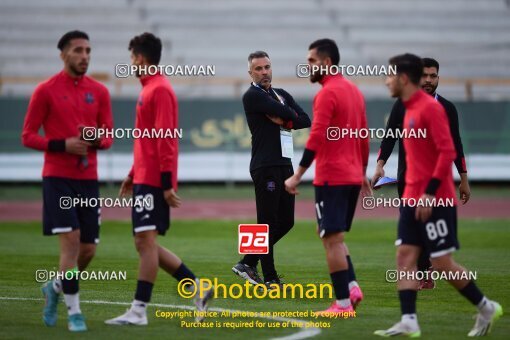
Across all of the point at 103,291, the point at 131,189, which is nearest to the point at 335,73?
the point at 131,189

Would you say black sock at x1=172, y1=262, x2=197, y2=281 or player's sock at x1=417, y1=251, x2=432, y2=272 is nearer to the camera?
black sock at x1=172, y1=262, x2=197, y2=281

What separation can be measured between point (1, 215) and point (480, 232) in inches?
396

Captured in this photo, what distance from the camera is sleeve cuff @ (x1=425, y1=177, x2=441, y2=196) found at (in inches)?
292

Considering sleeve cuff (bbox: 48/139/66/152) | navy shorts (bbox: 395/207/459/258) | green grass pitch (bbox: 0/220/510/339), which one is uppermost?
sleeve cuff (bbox: 48/139/66/152)

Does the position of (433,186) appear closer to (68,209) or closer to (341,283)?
(341,283)

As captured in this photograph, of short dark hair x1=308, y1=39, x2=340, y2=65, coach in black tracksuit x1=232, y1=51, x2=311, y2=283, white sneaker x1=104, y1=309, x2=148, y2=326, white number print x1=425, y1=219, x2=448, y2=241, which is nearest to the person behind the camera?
white number print x1=425, y1=219, x2=448, y2=241

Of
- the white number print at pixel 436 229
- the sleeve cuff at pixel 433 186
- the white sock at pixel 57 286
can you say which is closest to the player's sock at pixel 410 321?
the white number print at pixel 436 229

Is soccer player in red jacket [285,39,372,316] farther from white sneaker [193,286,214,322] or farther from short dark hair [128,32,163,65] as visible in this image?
short dark hair [128,32,163,65]

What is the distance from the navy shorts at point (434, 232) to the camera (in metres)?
7.54

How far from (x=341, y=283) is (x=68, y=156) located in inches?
94.1

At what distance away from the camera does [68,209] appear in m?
7.90

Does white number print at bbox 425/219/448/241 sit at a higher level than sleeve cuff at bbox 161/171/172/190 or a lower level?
lower

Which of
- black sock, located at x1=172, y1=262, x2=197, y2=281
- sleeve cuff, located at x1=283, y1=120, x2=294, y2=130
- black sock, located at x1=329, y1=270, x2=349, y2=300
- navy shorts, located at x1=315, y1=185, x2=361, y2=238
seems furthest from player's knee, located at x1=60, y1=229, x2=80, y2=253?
sleeve cuff, located at x1=283, y1=120, x2=294, y2=130

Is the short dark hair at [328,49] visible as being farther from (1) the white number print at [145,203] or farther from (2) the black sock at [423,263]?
(2) the black sock at [423,263]
